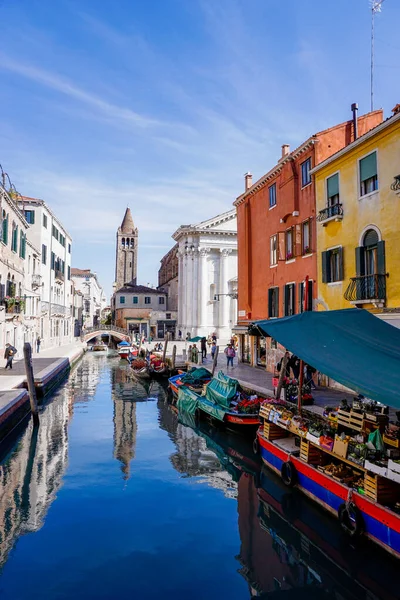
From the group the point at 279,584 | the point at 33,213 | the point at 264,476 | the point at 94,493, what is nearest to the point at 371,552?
the point at 279,584

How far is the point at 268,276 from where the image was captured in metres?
23.6

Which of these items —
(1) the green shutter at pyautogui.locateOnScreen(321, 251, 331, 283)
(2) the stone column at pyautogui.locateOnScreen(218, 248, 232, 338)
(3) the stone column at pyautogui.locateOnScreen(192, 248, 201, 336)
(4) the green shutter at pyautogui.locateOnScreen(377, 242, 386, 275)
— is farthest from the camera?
(3) the stone column at pyautogui.locateOnScreen(192, 248, 201, 336)

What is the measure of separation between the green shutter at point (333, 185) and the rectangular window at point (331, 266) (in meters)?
2.26

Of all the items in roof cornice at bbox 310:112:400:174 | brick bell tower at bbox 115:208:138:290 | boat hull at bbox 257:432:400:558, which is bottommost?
boat hull at bbox 257:432:400:558

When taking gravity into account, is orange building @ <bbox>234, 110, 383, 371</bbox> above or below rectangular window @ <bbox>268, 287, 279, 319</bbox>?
above

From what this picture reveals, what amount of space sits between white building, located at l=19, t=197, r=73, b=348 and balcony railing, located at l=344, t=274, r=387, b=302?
27695 mm

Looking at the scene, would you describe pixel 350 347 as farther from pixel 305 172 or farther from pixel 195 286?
pixel 195 286

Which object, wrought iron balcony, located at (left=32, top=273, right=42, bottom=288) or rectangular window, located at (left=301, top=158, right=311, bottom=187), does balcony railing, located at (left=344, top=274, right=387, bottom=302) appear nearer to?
rectangular window, located at (left=301, top=158, right=311, bottom=187)

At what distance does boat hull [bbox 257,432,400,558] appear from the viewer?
22.3ft

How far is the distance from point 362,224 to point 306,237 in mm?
4232

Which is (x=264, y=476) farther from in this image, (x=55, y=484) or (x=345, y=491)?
(x=55, y=484)

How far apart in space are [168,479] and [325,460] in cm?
388

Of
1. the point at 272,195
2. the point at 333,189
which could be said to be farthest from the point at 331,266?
the point at 272,195

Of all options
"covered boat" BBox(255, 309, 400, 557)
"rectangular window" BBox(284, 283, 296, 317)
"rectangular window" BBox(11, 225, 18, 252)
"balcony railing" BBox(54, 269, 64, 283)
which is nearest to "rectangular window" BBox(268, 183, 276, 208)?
"rectangular window" BBox(284, 283, 296, 317)
